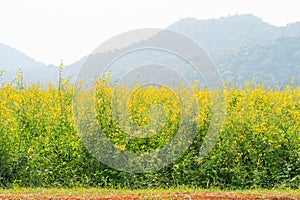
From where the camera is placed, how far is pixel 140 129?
8.02m

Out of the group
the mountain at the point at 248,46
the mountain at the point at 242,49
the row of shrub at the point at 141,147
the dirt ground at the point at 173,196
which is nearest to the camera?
the dirt ground at the point at 173,196

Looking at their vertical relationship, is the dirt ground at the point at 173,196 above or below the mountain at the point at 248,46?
below

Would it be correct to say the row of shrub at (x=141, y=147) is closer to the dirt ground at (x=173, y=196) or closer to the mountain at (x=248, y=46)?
the dirt ground at (x=173, y=196)

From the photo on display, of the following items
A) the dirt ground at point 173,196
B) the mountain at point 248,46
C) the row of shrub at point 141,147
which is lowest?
the dirt ground at point 173,196

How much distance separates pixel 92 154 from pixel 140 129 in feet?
3.21

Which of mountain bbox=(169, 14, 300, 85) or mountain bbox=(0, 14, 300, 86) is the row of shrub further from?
mountain bbox=(0, 14, 300, 86)

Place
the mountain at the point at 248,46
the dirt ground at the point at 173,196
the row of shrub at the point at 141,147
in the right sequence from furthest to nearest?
the mountain at the point at 248,46, the row of shrub at the point at 141,147, the dirt ground at the point at 173,196

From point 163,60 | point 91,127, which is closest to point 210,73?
point 163,60

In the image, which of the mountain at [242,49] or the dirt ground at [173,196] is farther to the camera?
the mountain at [242,49]

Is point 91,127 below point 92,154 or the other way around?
the other way around

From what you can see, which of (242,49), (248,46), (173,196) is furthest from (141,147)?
(248,46)

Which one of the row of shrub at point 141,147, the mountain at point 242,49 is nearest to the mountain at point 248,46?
the mountain at point 242,49

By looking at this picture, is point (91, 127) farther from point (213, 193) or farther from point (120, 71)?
Answer: point (213, 193)

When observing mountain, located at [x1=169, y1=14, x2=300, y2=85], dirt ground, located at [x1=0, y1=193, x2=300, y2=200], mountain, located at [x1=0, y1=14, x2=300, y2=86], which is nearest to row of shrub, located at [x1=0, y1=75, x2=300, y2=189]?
dirt ground, located at [x1=0, y1=193, x2=300, y2=200]
